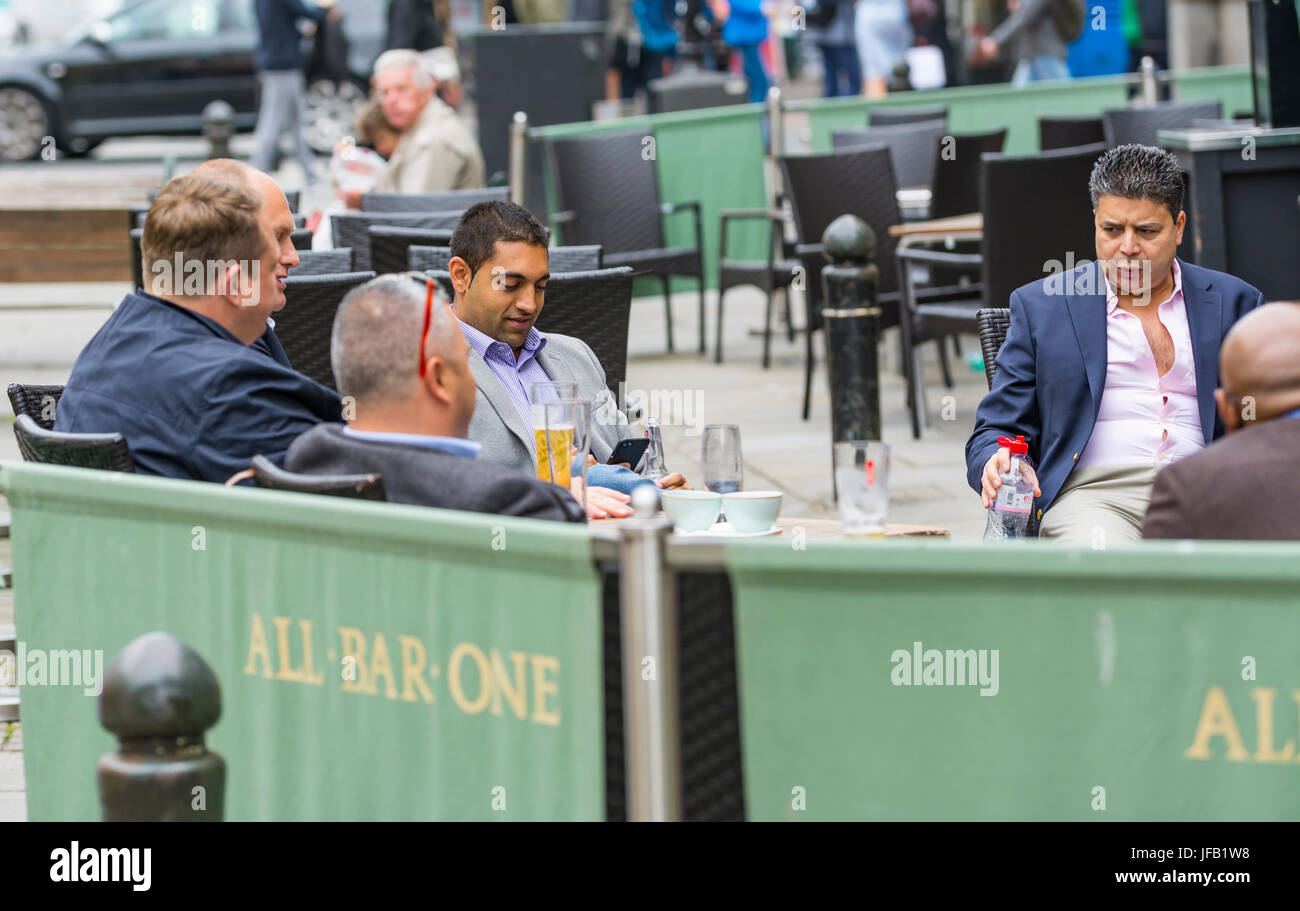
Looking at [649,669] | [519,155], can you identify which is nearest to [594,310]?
[649,669]

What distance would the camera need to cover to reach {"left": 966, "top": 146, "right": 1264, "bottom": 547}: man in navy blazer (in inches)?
180

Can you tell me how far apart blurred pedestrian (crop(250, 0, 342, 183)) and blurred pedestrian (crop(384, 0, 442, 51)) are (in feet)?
4.23

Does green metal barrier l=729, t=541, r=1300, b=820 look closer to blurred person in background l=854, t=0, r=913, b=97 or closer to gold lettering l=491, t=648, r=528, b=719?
gold lettering l=491, t=648, r=528, b=719

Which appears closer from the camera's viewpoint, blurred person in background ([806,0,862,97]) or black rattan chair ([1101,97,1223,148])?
black rattan chair ([1101,97,1223,148])

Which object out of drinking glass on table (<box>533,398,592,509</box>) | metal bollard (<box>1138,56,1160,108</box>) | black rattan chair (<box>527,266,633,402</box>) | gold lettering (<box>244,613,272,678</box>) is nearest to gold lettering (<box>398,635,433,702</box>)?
gold lettering (<box>244,613,272,678</box>)

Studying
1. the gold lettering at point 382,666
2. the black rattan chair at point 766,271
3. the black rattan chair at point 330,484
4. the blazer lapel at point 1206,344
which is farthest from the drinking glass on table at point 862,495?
the black rattan chair at point 766,271

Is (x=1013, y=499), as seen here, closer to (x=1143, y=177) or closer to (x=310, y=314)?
(x=1143, y=177)

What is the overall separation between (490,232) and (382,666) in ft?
6.95

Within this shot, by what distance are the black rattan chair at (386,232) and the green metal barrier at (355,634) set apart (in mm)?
4156

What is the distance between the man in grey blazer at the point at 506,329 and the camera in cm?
457

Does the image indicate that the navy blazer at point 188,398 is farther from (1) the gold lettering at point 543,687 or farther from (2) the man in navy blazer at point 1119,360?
(2) the man in navy blazer at point 1119,360

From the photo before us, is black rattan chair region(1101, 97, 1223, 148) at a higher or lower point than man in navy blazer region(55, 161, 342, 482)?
higher

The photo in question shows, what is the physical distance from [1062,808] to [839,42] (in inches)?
665
